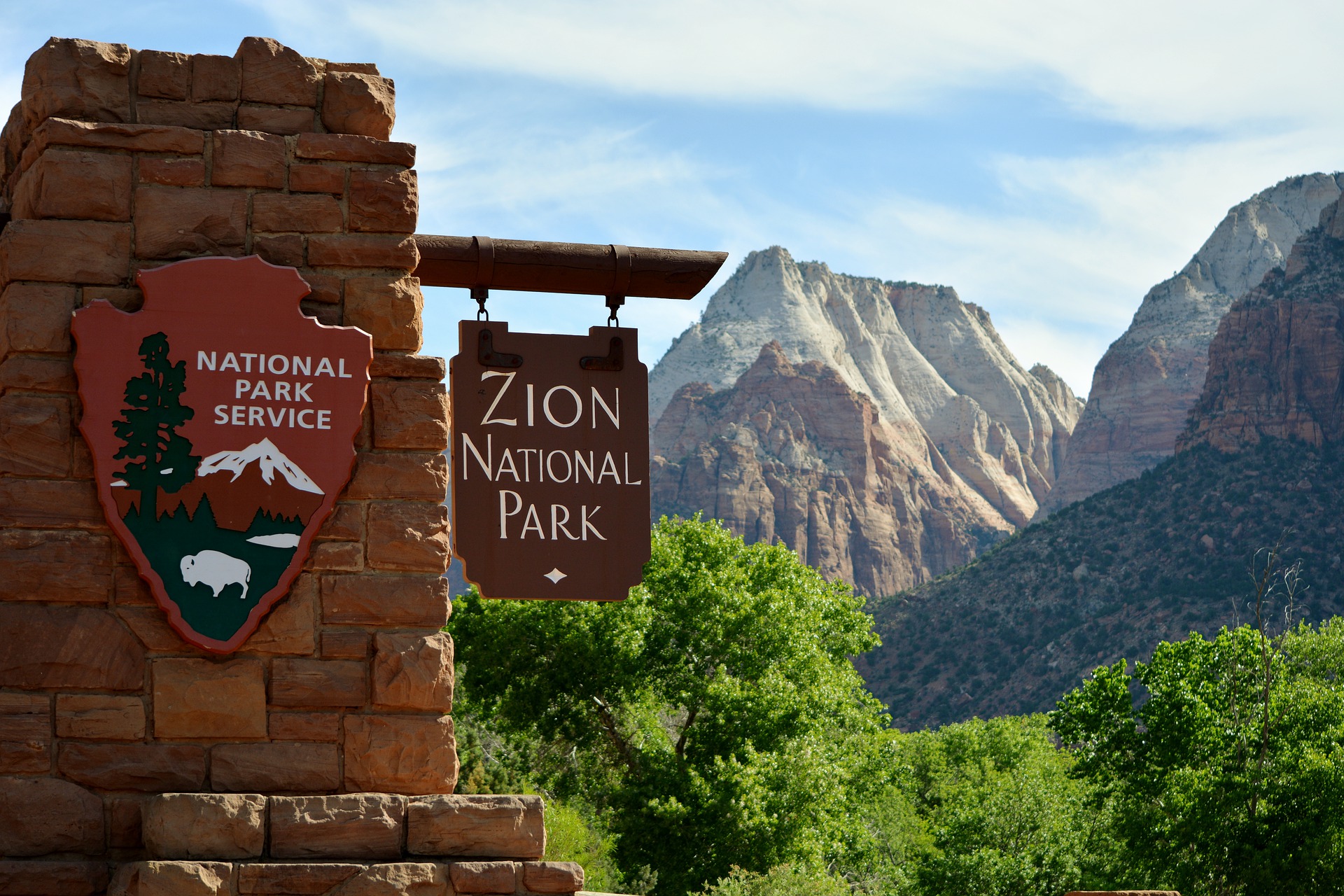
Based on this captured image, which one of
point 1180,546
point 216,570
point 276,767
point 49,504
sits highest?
point 1180,546

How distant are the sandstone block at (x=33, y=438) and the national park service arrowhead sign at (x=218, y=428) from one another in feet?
0.38

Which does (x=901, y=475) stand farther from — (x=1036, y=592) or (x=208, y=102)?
(x=208, y=102)

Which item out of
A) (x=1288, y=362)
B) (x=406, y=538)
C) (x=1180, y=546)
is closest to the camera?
(x=406, y=538)

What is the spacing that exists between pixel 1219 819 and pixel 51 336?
60.0 feet

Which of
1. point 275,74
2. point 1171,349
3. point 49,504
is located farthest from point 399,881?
point 1171,349

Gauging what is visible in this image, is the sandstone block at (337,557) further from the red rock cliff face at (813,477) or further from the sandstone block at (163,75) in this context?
the red rock cliff face at (813,477)

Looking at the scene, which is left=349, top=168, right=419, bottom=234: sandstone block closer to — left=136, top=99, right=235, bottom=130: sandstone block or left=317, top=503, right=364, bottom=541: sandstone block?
left=136, top=99, right=235, bottom=130: sandstone block

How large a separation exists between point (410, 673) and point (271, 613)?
1.62 feet

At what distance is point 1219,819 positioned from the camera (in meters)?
18.6

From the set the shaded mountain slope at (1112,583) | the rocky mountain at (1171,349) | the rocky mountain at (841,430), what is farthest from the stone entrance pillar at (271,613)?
the rocky mountain at (1171,349)

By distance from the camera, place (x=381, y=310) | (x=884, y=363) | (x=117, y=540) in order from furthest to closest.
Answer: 1. (x=884, y=363)
2. (x=381, y=310)
3. (x=117, y=540)

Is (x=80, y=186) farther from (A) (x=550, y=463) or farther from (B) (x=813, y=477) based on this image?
(B) (x=813, y=477)

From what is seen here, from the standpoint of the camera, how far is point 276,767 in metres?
4.22

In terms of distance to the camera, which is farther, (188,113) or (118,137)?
(188,113)
